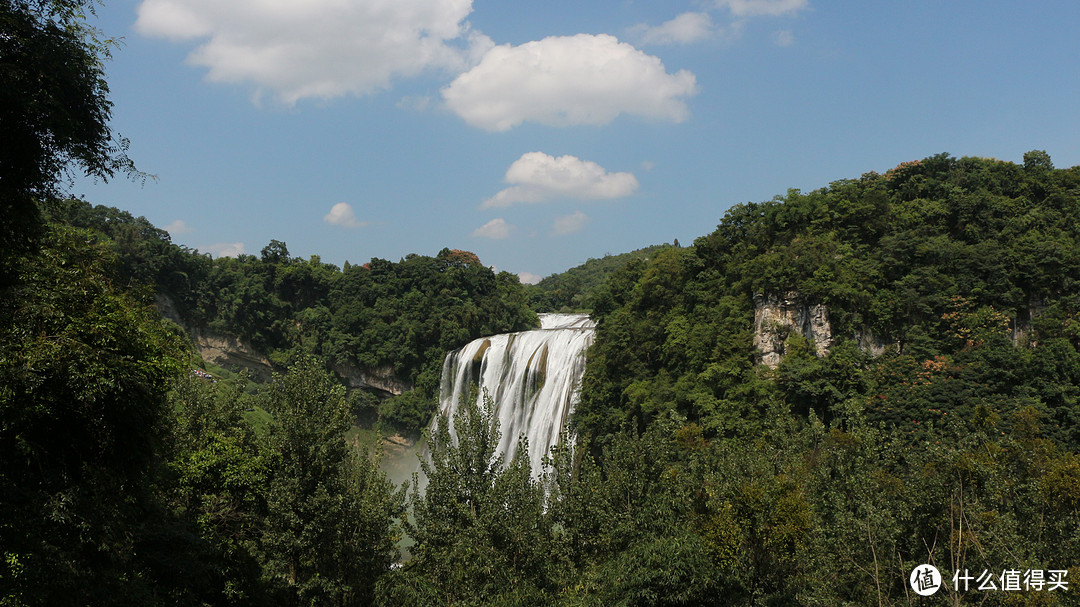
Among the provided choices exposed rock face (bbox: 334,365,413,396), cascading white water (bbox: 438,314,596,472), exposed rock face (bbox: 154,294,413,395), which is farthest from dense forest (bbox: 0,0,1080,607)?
exposed rock face (bbox: 154,294,413,395)

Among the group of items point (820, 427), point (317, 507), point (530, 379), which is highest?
point (530, 379)

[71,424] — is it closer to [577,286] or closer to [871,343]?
[871,343]

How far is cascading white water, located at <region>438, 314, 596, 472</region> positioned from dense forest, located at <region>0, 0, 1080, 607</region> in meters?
8.42

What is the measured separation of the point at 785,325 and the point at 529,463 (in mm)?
17466

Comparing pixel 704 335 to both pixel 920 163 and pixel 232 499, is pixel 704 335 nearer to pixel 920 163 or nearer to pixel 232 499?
pixel 920 163

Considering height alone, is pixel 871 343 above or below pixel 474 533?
above

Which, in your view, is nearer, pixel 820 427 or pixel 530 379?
pixel 820 427

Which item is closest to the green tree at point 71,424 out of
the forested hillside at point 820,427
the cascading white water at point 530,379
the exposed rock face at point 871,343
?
the forested hillside at point 820,427

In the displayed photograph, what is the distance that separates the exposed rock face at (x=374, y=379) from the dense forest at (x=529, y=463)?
2762 centimetres

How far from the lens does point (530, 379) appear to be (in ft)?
113

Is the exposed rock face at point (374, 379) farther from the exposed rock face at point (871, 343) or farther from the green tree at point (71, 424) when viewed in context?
the green tree at point (71, 424)

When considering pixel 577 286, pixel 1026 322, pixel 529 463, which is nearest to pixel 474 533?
pixel 529 463

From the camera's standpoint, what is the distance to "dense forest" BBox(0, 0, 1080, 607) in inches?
273

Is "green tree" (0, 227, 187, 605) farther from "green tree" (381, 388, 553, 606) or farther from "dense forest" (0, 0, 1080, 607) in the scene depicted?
"green tree" (381, 388, 553, 606)
